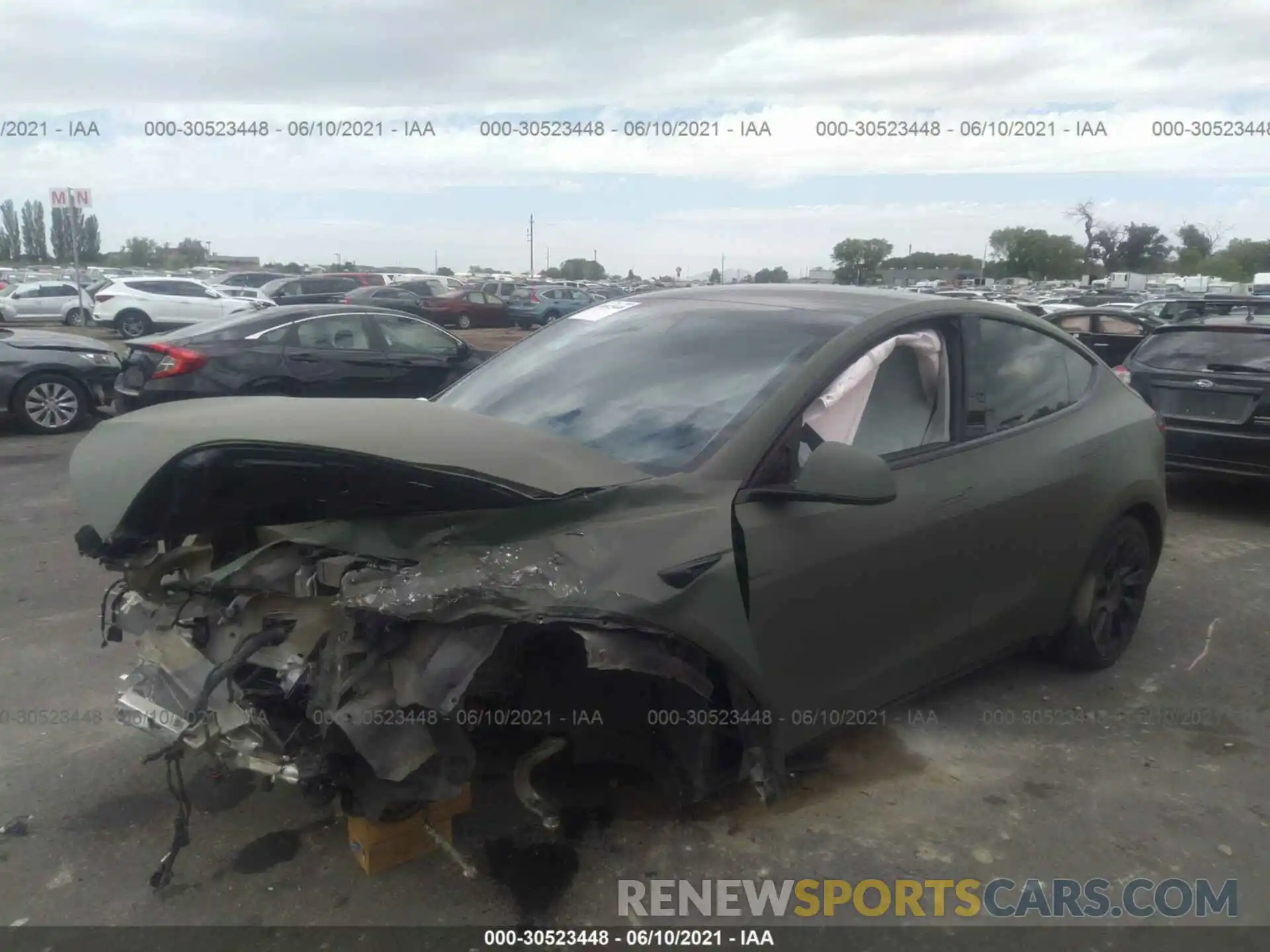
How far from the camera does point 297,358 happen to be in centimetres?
1005

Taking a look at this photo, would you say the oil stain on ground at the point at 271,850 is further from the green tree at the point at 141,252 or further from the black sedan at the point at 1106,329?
the green tree at the point at 141,252

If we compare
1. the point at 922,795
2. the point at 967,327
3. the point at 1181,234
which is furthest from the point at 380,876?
the point at 1181,234

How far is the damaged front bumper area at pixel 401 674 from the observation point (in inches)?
101

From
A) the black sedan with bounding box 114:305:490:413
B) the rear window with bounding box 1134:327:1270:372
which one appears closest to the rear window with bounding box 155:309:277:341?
the black sedan with bounding box 114:305:490:413

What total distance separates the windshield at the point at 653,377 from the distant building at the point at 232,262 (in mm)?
76748

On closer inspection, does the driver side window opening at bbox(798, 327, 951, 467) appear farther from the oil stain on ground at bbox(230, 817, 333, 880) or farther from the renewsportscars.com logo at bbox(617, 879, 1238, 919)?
the oil stain on ground at bbox(230, 817, 333, 880)

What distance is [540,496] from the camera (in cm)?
272

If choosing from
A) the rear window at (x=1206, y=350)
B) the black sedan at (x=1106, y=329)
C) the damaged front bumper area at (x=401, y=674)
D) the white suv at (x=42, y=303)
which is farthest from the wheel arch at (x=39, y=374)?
the white suv at (x=42, y=303)

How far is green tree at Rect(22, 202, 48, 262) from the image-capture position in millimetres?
90062

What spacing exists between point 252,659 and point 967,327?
2806 mm

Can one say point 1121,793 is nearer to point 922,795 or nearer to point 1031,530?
point 922,795

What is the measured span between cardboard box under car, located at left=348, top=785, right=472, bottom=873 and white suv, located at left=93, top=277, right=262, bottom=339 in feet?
77.8

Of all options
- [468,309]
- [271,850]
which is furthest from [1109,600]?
[468,309]

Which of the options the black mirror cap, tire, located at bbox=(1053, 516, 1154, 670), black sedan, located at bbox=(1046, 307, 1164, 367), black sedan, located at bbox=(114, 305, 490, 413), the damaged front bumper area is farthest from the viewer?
black sedan, located at bbox=(1046, 307, 1164, 367)
